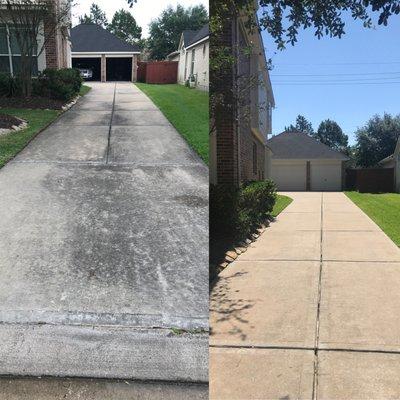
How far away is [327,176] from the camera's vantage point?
3.77 metres

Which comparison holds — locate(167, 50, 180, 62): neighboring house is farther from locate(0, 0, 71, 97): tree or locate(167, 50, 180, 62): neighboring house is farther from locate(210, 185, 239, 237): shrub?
locate(0, 0, 71, 97): tree

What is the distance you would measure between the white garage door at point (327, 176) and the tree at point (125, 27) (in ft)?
5.00

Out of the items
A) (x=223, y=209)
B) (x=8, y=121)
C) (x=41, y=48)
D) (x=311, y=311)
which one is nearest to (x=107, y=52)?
(x=223, y=209)

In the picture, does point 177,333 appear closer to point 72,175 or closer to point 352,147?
point 352,147

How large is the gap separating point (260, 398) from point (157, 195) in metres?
3.23

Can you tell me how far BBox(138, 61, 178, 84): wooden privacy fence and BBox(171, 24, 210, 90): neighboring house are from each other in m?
0.06

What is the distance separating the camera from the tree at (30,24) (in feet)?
25.4

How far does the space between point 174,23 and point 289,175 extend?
1.34m

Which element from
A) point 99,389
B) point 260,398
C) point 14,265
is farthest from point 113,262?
point 260,398

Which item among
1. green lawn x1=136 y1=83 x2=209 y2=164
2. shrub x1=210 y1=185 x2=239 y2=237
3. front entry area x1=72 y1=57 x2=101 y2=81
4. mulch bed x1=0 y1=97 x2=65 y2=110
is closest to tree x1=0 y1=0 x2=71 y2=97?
mulch bed x1=0 y1=97 x2=65 y2=110

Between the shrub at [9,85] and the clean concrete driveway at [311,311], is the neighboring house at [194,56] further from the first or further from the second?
the shrub at [9,85]

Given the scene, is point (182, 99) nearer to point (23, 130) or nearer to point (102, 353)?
point (102, 353)

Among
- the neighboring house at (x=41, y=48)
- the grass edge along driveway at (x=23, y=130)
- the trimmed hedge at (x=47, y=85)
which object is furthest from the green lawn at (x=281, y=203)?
the neighboring house at (x=41, y=48)

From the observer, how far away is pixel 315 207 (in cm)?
341
